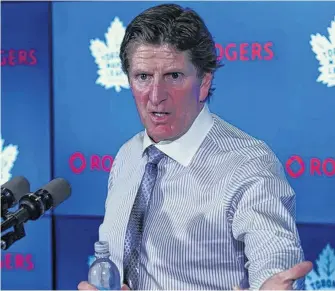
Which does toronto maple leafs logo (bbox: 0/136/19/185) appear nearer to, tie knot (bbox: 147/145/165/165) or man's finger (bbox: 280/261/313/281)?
tie knot (bbox: 147/145/165/165)

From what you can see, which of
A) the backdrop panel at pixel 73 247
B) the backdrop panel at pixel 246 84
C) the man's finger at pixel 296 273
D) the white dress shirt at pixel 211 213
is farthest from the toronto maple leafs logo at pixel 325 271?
the man's finger at pixel 296 273

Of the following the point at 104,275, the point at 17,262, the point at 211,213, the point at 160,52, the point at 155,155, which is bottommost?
the point at 17,262

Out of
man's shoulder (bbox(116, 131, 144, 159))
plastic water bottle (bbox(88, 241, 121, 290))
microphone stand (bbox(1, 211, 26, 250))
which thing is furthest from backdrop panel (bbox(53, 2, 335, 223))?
microphone stand (bbox(1, 211, 26, 250))

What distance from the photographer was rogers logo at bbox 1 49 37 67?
293 cm

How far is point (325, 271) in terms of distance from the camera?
2.71 metres

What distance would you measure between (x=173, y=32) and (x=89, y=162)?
4.08ft

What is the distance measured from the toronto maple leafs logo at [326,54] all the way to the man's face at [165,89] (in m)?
0.84

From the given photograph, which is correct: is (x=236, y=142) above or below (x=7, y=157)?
above

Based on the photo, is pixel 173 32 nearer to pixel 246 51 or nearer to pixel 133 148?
pixel 133 148

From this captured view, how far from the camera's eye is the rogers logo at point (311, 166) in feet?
8.64

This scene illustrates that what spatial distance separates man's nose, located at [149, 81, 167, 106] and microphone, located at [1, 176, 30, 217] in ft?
1.34

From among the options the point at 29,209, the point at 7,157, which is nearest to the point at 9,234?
the point at 29,209

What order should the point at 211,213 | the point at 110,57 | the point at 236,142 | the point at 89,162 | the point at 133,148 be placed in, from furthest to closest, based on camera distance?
the point at 89,162, the point at 110,57, the point at 133,148, the point at 236,142, the point at 211,213

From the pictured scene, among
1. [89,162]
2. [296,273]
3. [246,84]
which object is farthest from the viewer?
[89,162]
